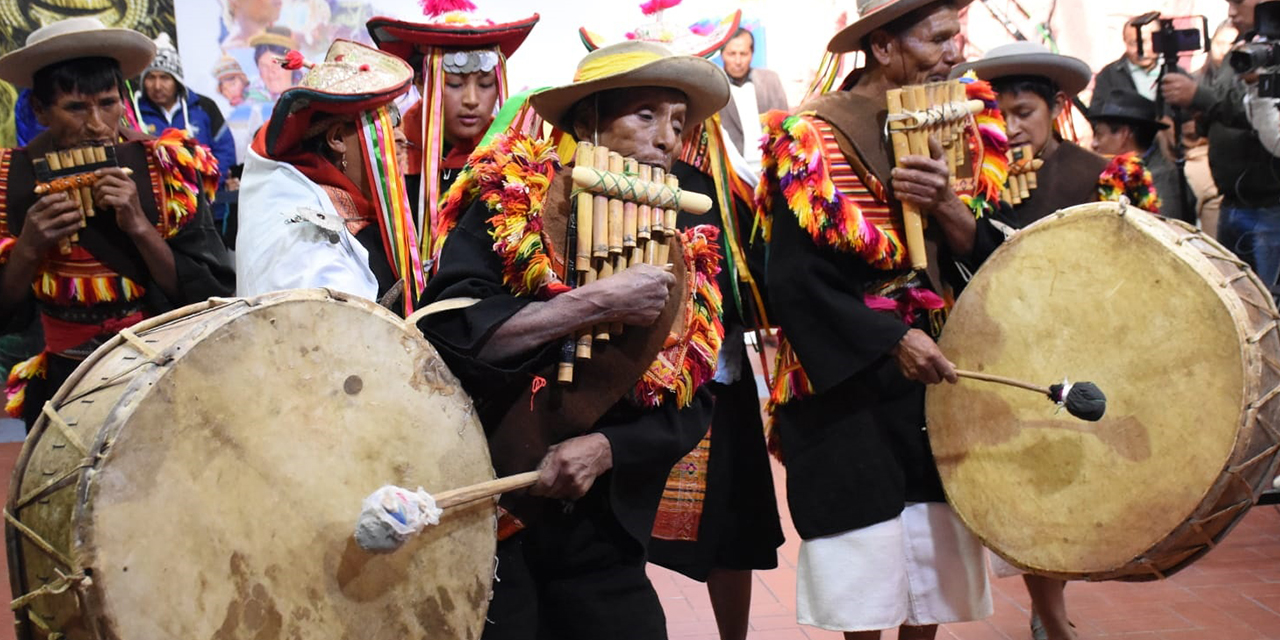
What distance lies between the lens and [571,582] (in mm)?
2703

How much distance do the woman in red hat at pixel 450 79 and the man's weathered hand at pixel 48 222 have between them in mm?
1040

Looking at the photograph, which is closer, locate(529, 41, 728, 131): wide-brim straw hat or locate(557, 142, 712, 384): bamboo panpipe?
locate(557, 142, 712, 384): bamboo panpipe

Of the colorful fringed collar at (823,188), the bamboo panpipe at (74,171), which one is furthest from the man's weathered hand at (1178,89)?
the bamboo panpipe at (74,171)

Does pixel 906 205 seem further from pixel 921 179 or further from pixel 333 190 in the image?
pixel 333 190

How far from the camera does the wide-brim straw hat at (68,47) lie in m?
3.76

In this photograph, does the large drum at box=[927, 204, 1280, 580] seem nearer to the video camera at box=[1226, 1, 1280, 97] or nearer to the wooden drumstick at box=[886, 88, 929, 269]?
the wooden drumstick at box=[886, 88, 929, 269]

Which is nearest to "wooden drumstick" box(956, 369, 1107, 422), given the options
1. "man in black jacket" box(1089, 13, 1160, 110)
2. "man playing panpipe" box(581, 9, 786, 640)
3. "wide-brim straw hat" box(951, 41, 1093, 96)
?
"man playing panpipe" box(581, 9, 786, 640)

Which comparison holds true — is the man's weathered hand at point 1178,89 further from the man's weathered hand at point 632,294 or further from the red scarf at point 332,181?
the man's weathered hand at point 632,294

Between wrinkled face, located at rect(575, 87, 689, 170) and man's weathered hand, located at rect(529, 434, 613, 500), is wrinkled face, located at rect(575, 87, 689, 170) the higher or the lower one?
the higher one

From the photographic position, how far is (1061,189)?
4199 millimetres

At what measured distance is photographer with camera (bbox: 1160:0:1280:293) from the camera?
6.00 meters

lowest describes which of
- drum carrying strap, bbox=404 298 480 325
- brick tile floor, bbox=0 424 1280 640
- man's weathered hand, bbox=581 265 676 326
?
brick tile floor, bbox=0 424 1280 640

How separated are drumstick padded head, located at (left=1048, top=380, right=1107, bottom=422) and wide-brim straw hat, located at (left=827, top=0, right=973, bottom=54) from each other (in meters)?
1.11

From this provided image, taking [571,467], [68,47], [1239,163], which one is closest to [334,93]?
[68,47]
